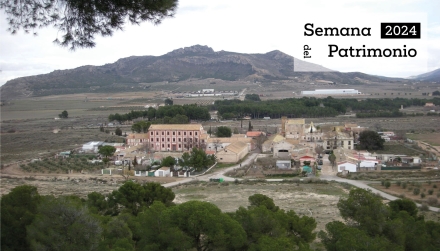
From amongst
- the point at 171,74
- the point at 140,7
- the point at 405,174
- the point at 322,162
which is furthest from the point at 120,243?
the point at 171,74

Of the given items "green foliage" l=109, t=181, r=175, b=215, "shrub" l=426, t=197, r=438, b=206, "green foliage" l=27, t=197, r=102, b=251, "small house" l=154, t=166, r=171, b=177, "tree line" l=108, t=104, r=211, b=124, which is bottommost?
"small house" l=154, t=166, r=171, b=177

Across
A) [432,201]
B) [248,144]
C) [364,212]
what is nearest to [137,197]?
[364,212]

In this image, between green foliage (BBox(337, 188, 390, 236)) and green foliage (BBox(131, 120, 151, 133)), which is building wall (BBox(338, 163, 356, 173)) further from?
green foliage (BBox(131, 120, 151, 133))

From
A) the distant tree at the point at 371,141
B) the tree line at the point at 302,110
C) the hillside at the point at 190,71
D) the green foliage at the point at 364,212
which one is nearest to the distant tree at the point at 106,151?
the distant tree at the point at 371,141

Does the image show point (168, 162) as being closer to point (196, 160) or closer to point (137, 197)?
point (196, 160)

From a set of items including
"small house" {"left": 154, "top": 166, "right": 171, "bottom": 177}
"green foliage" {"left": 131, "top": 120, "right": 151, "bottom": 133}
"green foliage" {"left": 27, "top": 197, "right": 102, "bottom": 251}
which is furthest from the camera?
"green foliage" {"left": 131, "top": 120, "right": 151, "bottom": 133}

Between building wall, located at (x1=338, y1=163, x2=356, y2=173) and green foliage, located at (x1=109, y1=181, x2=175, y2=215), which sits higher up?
green foliage, located at (x1=109, y1=181, x2=175, y2=215)

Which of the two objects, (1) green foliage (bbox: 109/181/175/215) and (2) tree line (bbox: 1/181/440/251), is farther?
(1) green foliage (bbox: 109/181/175/215)

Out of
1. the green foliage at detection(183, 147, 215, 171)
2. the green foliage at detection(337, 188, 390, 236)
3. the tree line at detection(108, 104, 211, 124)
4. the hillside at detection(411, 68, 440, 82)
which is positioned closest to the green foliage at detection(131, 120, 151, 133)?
the tree line at detection(108, 104, 211, 124)

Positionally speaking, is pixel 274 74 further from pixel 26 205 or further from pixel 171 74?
pixel 26 205
